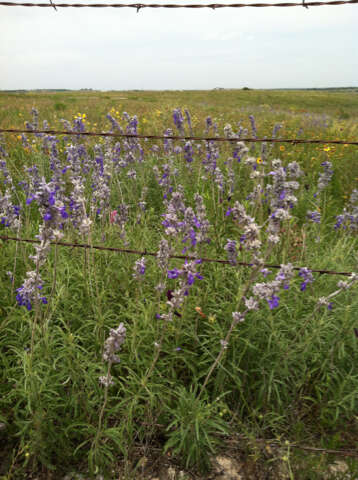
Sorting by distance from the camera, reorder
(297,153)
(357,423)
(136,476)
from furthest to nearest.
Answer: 1. (297,153)
2. (357,423)
3. (136,476)

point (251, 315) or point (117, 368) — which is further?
point (251, 315)

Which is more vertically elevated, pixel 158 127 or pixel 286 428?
pixel 158 127

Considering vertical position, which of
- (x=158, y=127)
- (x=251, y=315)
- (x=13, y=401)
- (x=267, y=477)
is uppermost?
(x=158, y=127)

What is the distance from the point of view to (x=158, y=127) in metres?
9.05

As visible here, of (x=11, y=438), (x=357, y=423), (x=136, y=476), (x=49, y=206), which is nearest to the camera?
(x=49, y=206)

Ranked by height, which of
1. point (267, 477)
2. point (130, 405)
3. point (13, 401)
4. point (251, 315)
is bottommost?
point (267, 477)

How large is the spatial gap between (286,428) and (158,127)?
27.2 feet

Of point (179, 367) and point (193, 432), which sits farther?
point (179, 367)

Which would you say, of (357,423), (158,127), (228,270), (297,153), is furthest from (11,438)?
(158,127)

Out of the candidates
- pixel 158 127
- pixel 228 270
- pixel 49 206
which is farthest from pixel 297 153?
pixel 49 206

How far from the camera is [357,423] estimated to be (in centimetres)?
207

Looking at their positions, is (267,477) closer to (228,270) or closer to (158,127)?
(228,270)

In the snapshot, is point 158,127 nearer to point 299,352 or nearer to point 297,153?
point 297,153

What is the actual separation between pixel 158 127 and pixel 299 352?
26.2 feet
